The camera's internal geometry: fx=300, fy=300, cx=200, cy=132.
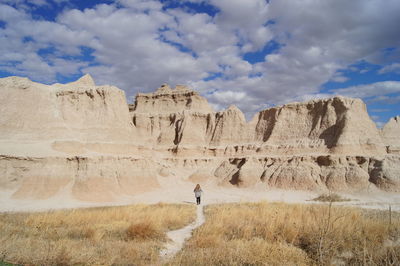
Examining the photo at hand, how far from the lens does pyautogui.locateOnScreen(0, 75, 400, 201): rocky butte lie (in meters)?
28.2

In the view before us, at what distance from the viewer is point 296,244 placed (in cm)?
934

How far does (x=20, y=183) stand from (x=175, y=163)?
2342 centimetres

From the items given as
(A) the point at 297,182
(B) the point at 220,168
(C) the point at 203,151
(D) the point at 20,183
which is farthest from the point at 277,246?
(C) the point at 203,151

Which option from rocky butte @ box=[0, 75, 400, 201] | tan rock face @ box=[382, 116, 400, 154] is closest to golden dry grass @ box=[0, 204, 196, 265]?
rocky butte @ box=[0, 75, 400, 201]

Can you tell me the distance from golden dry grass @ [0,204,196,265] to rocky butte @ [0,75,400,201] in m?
14.0

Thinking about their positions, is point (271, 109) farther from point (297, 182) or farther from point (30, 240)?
point (30, 240)

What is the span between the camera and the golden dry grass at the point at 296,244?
7.62m

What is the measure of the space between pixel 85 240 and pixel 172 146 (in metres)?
40.3

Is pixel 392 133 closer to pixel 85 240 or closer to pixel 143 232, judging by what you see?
pixel 143 232

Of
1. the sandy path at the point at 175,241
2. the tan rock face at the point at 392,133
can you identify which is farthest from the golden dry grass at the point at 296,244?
the tan rock face at the point at 392,133

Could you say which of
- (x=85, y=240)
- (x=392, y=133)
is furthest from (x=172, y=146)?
(x=85, y=240)

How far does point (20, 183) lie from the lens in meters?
26.7

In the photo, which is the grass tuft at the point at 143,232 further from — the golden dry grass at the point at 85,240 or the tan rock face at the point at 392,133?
the tan rock face at the point at 392,133

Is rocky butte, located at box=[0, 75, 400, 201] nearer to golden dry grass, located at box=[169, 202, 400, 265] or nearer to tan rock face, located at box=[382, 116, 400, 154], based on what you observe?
tan rock face, located at box=[382, 116, 400, 154]
